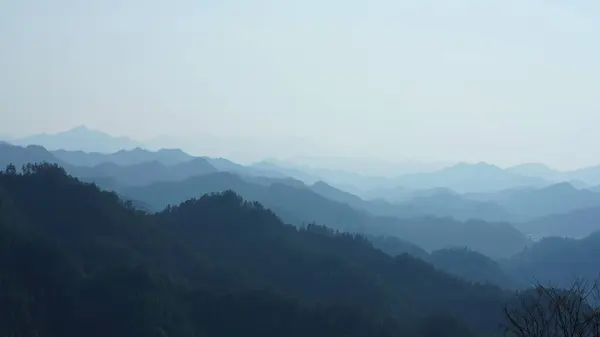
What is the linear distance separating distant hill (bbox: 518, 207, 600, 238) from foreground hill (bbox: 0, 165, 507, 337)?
7969 cm

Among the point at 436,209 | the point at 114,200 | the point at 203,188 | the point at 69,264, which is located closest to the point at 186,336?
the point at 69,264

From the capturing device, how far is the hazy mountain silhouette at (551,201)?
173500 millimetres

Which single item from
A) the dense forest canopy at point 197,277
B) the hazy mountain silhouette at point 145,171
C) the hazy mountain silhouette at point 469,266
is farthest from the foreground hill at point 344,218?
the dense forest canopy at point 197,277

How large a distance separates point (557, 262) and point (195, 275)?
2136 inches

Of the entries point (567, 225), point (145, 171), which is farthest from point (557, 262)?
point (145, 171)

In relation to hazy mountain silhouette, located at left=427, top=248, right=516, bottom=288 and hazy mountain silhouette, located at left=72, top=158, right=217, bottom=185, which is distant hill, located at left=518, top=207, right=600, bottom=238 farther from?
hazy mountain silhouette, located at left=72, top=158, right=217, bottom=185

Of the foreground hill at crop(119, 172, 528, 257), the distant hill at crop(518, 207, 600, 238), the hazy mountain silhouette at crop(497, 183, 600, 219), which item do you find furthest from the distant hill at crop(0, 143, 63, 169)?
the hazy mountain silhouette at crop(497, 183, 600, 219)

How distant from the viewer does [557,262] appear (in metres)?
84.8

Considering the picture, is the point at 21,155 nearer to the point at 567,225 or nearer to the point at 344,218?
the point at 344,218

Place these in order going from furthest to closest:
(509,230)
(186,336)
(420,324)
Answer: (509,230), (420,324), (186,336)

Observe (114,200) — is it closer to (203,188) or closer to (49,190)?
(49,190)

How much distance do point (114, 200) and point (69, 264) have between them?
1274cm

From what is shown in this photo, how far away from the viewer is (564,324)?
956 centimetres

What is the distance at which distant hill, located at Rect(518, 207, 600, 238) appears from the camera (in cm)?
13062
